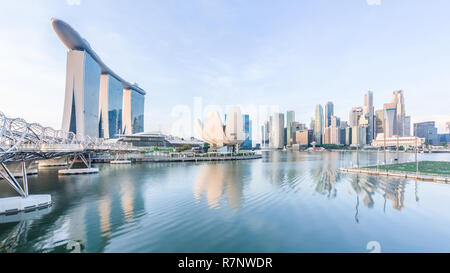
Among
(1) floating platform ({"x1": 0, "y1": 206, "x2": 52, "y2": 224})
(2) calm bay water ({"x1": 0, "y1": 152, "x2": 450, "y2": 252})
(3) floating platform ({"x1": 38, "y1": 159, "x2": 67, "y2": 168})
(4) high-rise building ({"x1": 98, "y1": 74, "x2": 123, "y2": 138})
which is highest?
(4) high-rise building ({"x1": 98, "y1": 74, "x2": 123, "y2": 138})

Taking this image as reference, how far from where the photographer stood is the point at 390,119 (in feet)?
472

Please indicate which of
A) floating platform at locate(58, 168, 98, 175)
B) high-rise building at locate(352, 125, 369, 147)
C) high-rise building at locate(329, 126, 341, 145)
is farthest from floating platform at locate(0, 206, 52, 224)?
high-rise building at locate(329, 126, 341, 145)

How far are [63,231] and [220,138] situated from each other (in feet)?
184

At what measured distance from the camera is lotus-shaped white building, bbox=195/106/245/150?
6293 centimetres

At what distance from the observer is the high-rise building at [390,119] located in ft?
461

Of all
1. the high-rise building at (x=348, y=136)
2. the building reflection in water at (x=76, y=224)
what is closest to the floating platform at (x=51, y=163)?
the building reflection in water at (x=76, y=224)

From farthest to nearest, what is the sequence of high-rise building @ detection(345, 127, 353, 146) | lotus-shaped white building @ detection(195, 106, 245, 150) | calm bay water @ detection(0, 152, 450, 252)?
1. high-rise building @ detection(345, 127, 353, 146)
2. lotus-shaped white building @ detection(195, 106, 245, 150)
3. calm bay water @ detection(0, 152, 450, 252)

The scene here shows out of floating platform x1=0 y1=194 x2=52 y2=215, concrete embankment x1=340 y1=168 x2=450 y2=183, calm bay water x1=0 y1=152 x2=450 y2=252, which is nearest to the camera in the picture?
calm bay water x1=0 y1=152 x2=450 y2=252

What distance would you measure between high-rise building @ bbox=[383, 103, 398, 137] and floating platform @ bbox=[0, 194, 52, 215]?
179 m

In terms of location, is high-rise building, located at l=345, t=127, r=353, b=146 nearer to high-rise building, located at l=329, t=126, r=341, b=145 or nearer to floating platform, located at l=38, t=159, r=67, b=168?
high-rise building, located at l=329, t=126, r=341, b=145

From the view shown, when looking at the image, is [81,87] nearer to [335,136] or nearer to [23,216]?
[23,216]

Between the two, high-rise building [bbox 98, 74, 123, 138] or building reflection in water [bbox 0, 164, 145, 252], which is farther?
high-rise building [bbox 98, 74, 123, 138]

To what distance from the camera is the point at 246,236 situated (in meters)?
7.05
